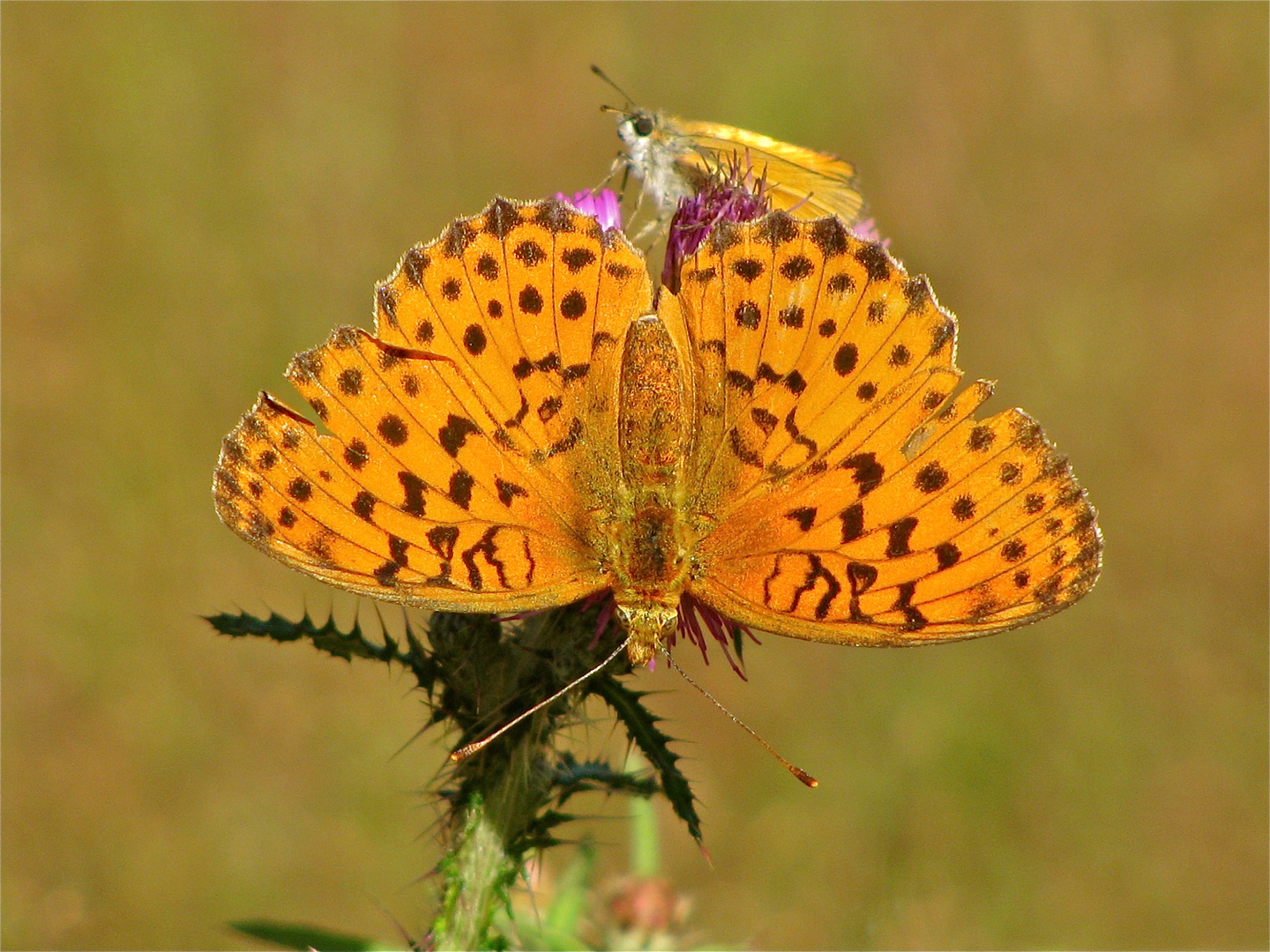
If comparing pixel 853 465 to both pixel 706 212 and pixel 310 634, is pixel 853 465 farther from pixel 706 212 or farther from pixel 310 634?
pixel 310 634

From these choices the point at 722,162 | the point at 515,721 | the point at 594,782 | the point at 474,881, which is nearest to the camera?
the point at 515,721

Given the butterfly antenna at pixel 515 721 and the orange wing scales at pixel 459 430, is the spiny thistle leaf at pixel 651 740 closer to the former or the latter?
the butterfly antenna at pixel 515 721

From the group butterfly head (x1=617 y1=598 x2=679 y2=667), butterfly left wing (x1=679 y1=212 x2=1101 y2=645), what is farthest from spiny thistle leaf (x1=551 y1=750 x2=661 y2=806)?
butterfly left wing (x1=679 y1=212 x2=1101 y2=645)

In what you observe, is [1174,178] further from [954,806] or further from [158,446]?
[158,446]

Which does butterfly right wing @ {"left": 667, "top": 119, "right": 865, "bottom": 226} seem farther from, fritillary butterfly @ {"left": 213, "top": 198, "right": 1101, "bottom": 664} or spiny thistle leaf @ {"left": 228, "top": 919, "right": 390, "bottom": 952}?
spiny thistle leaf @ {"left": 228, "top": 919, "right": 390, "bottom": 952}

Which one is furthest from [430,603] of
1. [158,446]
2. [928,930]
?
[158,446]

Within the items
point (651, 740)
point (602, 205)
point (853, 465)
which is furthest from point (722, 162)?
point (651, 740)
